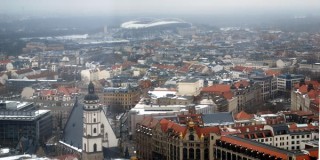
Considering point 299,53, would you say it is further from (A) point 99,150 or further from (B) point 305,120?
(A) point 99,150

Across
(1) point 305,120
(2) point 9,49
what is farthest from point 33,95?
(2) point 9,49

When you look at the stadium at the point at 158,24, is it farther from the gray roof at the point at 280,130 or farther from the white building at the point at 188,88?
the gray roof at the point at 280,130

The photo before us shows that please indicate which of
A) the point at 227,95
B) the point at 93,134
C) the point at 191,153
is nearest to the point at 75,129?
the point at 93,134

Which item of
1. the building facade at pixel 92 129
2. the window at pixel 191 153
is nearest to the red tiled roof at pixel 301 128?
the window at pixel 191 153

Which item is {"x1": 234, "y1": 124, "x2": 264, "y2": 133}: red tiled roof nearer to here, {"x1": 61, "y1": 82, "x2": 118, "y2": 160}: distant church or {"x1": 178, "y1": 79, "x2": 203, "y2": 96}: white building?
{"x1": 61, "y1": 82, "x2": 118, "y2": 160}: distant church

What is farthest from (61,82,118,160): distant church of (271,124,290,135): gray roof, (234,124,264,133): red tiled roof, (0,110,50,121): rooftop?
(271,124,290,135): gray roof

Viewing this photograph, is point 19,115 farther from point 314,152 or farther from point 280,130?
point 314,152
